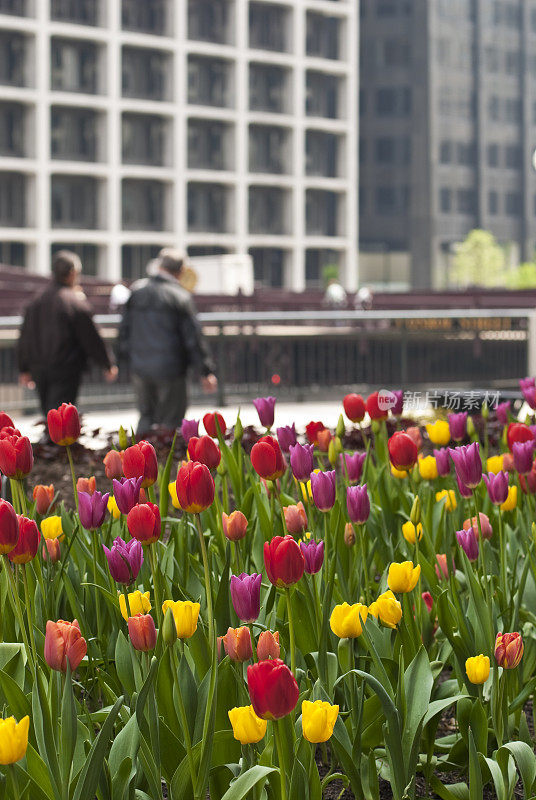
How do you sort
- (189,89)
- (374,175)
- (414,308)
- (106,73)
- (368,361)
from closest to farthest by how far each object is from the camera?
(368,361) < (414,308) < (106,73) < (189,89) < (374,175)

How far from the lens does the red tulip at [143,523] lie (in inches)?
94.7

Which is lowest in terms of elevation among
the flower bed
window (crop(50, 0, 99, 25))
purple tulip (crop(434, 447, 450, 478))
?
the flower bed

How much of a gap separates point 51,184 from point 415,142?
45737mm

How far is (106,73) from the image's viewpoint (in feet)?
225

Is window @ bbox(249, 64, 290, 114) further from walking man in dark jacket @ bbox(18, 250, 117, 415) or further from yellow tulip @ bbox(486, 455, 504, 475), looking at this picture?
yellow tulip @ bbox(486, 455, 504, 475)

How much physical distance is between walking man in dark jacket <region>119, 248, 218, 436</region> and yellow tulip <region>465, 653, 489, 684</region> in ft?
22.7

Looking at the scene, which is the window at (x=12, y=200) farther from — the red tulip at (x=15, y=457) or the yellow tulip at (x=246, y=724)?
the yellow tulip at (x=246, y=724)

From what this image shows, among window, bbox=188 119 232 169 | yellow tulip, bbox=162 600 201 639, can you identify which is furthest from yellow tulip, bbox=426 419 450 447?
window, bbox=188 119 232 169

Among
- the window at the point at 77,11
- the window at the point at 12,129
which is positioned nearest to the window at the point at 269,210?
the window at the point at 77,11

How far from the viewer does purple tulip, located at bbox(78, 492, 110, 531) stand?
284 centimetres

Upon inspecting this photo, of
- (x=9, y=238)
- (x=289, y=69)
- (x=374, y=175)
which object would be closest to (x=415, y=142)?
(x=374, y=175)

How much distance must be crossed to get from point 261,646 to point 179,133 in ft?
234

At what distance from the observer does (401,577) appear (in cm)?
244

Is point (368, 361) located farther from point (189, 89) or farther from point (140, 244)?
point (189, 89)
